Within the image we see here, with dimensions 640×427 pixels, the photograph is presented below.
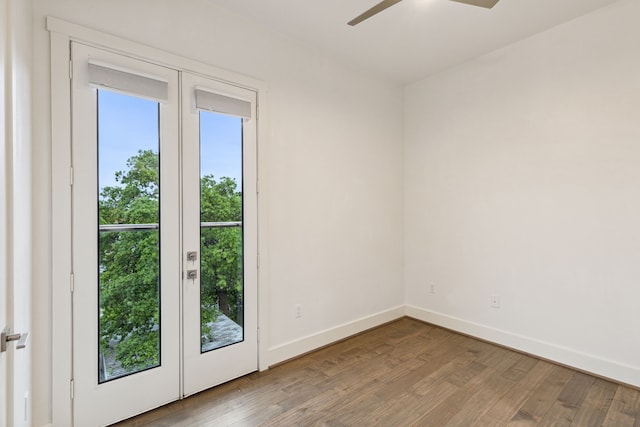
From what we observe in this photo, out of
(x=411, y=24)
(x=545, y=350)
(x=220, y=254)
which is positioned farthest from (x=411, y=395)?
(x=411, y=24)

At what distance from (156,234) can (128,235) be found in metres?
0.17

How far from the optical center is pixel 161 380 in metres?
2.17

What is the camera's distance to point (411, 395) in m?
2.32

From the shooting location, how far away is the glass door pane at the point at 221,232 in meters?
2.40

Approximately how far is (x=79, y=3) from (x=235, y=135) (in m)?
1.19

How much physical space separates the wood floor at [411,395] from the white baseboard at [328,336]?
8 centimetres

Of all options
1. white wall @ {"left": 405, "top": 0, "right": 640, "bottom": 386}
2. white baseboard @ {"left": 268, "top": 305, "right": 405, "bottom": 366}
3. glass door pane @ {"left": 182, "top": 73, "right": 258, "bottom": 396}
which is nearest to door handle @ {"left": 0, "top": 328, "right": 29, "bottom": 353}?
glass door pane @ {"left": 182, "top": 73, "right": 258, "bottom": 396}

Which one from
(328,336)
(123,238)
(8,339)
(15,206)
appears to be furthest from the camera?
(328,336)

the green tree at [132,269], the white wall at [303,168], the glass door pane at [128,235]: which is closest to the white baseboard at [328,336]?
the white wall at [303,168]

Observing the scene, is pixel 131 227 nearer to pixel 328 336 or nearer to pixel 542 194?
pixel 328 336

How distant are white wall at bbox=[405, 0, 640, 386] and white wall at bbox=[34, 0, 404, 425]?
0.56 metres

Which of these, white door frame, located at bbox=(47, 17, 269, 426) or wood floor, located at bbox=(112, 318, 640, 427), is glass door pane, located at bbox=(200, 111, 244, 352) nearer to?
wood floor, located at bbox=(112, 318, 640, 427)

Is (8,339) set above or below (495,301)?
above

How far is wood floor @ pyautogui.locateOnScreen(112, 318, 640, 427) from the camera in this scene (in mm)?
2049
